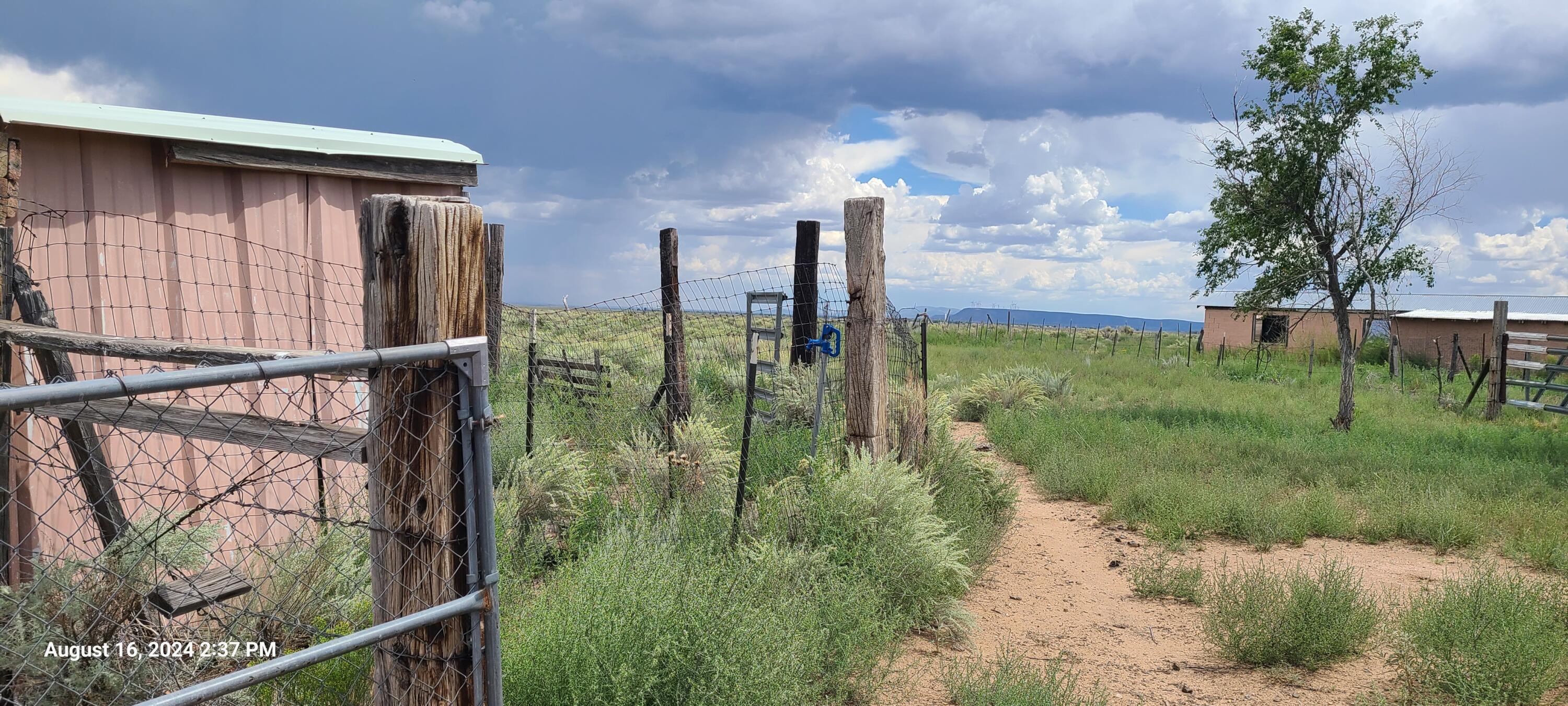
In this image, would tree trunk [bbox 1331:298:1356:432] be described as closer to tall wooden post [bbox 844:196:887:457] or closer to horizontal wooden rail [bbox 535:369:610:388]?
tall wooden post [bbox 844:196:887:457]

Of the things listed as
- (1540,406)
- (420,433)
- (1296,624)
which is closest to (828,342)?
(1296,624)

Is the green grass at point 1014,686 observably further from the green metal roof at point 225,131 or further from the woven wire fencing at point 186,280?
the green metal roof at point 225,131

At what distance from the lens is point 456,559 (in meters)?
2.71

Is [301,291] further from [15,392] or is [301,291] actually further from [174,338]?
[15,392]

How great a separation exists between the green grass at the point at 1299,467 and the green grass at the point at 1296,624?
2.09m

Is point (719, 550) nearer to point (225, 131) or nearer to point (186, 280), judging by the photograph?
point (186, 280)

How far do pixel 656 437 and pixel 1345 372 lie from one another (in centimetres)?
1222

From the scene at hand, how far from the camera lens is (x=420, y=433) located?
8.62 ft

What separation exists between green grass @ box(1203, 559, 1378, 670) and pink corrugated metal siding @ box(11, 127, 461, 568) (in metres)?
5.15

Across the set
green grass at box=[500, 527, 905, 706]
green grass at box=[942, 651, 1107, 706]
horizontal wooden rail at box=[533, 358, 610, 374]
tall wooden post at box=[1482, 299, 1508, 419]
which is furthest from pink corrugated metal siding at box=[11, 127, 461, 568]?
tall wooden post at box=[1482, 299, 1508, 419]

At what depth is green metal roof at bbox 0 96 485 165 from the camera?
4738 mm

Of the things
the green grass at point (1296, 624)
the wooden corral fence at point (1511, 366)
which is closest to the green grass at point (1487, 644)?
the green grass at point (1296, 624)

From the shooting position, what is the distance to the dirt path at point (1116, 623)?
495 centimetres

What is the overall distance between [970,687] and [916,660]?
0.63 meters
